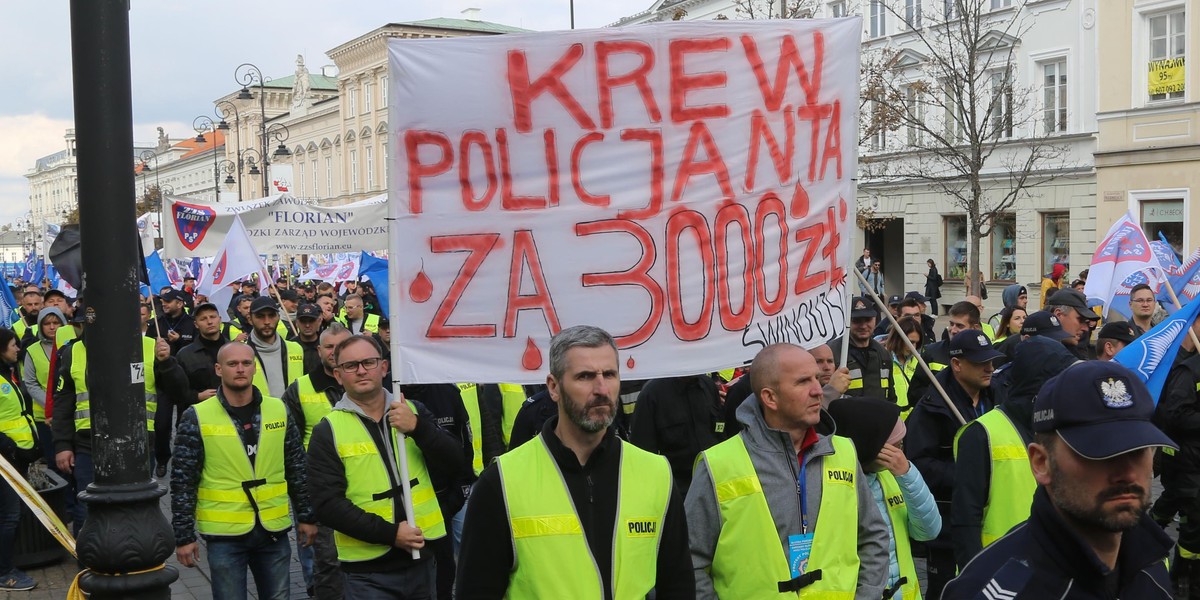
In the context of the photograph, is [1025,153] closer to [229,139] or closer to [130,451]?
[130,451]

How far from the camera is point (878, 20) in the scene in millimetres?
37219

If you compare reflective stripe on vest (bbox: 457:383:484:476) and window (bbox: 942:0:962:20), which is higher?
window (bbox: 942:0:962:20)

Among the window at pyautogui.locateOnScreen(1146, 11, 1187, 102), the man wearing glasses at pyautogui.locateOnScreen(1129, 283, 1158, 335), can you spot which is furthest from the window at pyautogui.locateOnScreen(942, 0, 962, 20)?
the man wearing glasses at pyautogui.locateOnScreen(1129, 283, 1158, 335)

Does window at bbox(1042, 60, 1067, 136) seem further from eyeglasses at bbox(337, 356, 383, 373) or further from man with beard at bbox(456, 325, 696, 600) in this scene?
man with beard at bbox(456, 325, 696, 600)

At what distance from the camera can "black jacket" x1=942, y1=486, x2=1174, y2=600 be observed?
216 centimetres

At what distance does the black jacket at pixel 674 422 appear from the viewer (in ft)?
20.3

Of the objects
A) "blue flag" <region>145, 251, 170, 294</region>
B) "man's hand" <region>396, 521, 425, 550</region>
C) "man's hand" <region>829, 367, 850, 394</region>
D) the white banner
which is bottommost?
"man's hand" <region>396, 521, 425, 550</region>

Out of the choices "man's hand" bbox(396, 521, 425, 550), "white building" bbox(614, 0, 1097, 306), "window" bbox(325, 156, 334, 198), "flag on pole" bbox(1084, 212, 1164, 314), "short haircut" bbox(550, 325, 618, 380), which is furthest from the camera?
"window" bbox(325, 156, 334, 198)

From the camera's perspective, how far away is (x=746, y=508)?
3.92m

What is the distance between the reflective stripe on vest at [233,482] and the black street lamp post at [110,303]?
134cm

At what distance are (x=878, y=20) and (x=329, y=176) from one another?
51.8 m

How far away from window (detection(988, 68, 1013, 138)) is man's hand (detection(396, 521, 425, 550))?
26.8m

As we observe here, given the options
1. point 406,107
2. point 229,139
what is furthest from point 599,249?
point 229,139

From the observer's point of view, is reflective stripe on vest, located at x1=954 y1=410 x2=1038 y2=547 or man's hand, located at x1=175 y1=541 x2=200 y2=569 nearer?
reflective stripe on vest, located at x1=954 y1=410 x2=1038 y2=547
